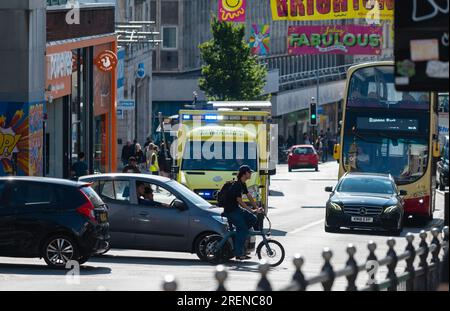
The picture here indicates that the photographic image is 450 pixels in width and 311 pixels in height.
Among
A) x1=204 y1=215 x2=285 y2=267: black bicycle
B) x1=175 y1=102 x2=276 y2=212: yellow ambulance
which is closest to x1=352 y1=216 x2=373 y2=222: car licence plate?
x1=175 y1=102 x2=276 y2=212: yellow ambulance

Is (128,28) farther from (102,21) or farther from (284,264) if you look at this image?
(284,264)

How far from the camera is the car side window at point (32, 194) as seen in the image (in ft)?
67.7

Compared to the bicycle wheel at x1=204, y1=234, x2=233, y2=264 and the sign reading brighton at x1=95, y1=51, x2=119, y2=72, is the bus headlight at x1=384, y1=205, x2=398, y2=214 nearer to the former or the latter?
the bicycle wheel at x1=204, y1=234, x2=233, y2=264

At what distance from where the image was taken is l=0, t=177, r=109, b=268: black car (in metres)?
20.5

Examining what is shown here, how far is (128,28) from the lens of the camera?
5928 centimetres

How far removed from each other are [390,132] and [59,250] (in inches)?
650

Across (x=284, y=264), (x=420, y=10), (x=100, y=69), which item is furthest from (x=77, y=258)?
(x=100, y=69)

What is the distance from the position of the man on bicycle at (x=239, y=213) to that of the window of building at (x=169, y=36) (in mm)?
69440

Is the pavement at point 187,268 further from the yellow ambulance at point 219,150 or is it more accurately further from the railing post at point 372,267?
the railing post at point 372,267

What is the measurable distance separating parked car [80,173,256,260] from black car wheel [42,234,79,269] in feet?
7.90

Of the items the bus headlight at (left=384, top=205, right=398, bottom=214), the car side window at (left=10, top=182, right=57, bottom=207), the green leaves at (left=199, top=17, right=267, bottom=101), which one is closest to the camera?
the car side window at (left=10, top=182, right=57, bottom=207)

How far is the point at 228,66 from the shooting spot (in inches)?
3034

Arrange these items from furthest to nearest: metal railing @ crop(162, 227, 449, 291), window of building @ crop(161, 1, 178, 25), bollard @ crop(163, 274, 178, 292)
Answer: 1. window of building @ crop(161, 1, 178, 25)
2. metal railing @ crop(162, 227, 449, 291)
3. bollard @ crop(163, 274, 178, 292)
